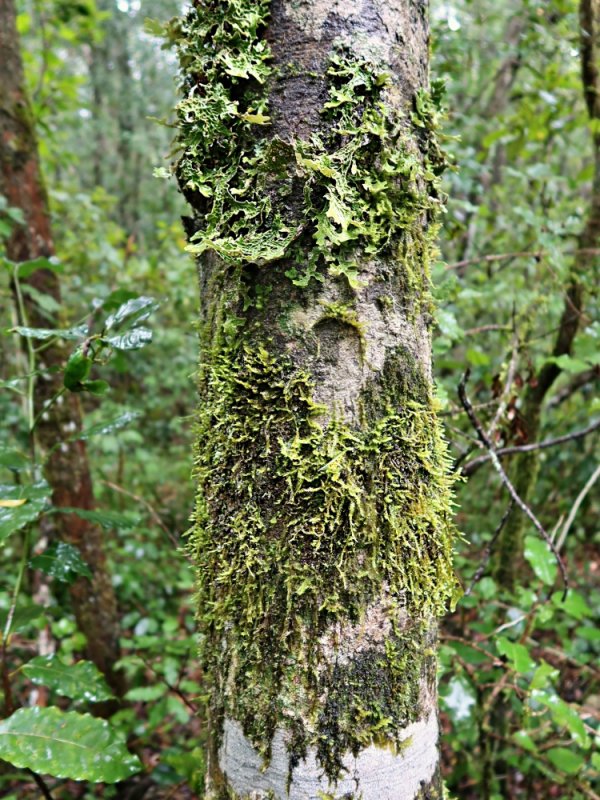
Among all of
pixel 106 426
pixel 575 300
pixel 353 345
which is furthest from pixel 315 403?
pixel 575 300

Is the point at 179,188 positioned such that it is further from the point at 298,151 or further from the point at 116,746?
the point at 116,746

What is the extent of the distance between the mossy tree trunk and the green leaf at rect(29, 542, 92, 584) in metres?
0.74

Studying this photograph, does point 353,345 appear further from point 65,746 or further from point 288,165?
point 65,746

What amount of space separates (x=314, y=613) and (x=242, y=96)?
81cm

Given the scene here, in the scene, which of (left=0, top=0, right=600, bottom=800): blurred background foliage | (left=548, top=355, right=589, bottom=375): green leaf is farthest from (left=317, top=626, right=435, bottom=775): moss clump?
(left=548, top=355, right=589, bottom=375): green leaf

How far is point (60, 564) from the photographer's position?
4.75 feet

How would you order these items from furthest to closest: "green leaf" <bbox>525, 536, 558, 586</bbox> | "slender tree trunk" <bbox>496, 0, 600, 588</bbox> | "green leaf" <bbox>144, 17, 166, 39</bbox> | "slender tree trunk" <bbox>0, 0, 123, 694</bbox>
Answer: "slender tree trunk" <bbox>0, 0, 123, 694</bbox> < "slender tree trunk" <bbox>496, 0, 600, 588</bbox> < "green leaf" <bbox>525, 536, 558, 586</bbox> < "green leaf" <bbox>144, 17, 166, 39</bbox>

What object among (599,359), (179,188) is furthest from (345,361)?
(599,359)

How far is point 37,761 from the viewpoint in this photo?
106cm

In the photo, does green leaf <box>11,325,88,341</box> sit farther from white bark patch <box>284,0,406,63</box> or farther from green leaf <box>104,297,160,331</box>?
white bark patch <box>284,0,406,63</box>

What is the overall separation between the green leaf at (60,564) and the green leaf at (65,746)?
362mm

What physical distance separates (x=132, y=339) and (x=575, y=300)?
1868 millimetres

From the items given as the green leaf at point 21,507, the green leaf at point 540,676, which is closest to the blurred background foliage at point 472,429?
the green leaf at point 540,676

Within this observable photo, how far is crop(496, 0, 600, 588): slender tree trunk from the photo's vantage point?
2070mm
